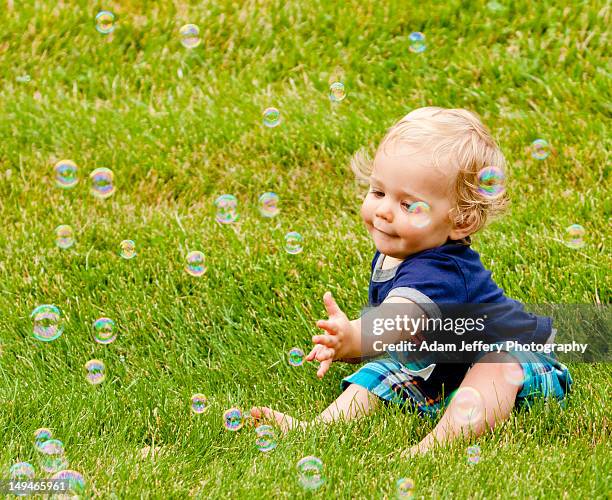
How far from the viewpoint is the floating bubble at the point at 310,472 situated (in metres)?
2.64

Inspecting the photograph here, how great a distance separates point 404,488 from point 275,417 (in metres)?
0.66

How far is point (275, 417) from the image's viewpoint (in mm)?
3141

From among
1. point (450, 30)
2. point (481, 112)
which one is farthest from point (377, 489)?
point (450, 30)

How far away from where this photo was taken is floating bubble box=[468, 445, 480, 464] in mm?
2788

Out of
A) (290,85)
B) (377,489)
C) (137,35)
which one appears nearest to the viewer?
(377,489)

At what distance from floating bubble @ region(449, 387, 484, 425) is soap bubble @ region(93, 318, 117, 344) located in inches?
56.4

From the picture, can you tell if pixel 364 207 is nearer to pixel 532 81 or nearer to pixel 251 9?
pixel 532 81

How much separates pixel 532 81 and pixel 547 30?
0.46m

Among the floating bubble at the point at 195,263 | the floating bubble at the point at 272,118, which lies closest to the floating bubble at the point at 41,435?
the floating bubble at the point at 195,263

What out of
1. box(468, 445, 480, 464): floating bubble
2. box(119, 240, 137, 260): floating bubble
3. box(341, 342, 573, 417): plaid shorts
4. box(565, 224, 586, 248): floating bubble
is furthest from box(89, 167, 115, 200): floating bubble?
box(468, 445, 480, 464): floating bubble

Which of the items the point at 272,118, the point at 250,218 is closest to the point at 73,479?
the point at 250,218

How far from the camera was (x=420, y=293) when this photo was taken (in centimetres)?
293

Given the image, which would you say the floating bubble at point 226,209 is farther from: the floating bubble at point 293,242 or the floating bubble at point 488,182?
the floating bubble at point 488,182

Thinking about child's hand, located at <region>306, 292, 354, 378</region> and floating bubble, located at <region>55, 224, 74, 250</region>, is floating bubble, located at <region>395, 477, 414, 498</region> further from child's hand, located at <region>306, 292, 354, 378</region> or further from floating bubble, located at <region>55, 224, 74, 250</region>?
floating bubble, located at <region>55, 224, 74, 250</region>
